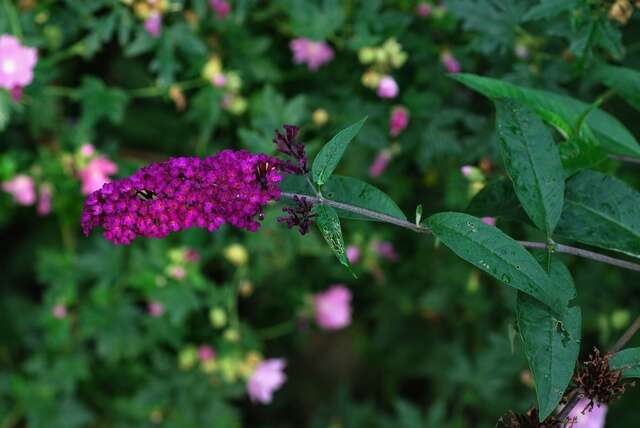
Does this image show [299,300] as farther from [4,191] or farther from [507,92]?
[507,92]

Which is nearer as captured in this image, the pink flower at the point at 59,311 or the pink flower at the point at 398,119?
the pink flower at the point at 398,119

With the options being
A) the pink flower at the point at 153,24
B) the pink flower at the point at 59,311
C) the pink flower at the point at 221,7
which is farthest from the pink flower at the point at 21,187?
the pink flower at the point at 221,7

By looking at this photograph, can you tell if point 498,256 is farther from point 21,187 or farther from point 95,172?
point 21,187

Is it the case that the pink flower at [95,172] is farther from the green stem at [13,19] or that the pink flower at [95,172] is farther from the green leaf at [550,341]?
the green leaf at [550,341]

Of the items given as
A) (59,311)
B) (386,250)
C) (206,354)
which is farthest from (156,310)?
(386,250)

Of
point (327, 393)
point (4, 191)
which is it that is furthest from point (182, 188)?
point (327, 393)

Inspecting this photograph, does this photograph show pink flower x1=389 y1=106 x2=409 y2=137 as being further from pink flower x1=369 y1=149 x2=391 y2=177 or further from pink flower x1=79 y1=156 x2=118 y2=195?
pink flower x1=79 y1=156 x2=118 y2=195
